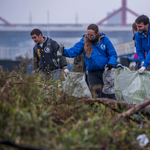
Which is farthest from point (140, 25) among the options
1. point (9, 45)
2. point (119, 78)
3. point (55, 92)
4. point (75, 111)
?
point (9, 45)

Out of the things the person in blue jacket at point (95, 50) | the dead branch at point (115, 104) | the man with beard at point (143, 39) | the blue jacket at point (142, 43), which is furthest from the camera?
the blue jacket at point (142, 43)

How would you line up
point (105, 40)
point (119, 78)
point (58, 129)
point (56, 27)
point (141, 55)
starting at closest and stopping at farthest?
point (58, 129) < point (119, 78) < point (105, 40) < point (141, 55) < point (56, 27)

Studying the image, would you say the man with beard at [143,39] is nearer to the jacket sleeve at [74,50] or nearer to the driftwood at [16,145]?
the jacket sleeve at [74,50]

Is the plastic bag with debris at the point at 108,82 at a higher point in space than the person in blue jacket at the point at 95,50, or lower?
lower

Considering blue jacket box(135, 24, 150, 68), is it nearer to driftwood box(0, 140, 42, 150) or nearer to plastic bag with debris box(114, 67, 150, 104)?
plastic bag with debris box(114, 67, 150, 104)

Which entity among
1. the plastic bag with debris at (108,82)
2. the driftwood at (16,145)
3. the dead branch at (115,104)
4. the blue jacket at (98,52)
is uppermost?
the blue jacket at (98,52)

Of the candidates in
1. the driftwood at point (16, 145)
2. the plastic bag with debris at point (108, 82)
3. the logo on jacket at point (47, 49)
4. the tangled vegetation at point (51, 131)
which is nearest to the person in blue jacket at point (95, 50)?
the plastic bag with debris at point (108, 82)

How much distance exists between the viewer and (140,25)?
3.49 m

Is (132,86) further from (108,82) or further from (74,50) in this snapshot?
(74,50)

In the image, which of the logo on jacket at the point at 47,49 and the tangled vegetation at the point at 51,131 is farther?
the logo on jacket at the point at 47,49

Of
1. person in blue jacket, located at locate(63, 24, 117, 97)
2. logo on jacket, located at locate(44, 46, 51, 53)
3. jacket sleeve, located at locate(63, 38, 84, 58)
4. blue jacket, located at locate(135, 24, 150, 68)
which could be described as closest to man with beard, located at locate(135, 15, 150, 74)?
blue jacket, located at locate(135, 24, 150, 68)

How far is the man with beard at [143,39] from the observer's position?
135 inches

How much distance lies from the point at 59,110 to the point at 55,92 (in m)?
0.66

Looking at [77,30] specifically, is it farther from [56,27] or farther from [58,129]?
[58,129]
